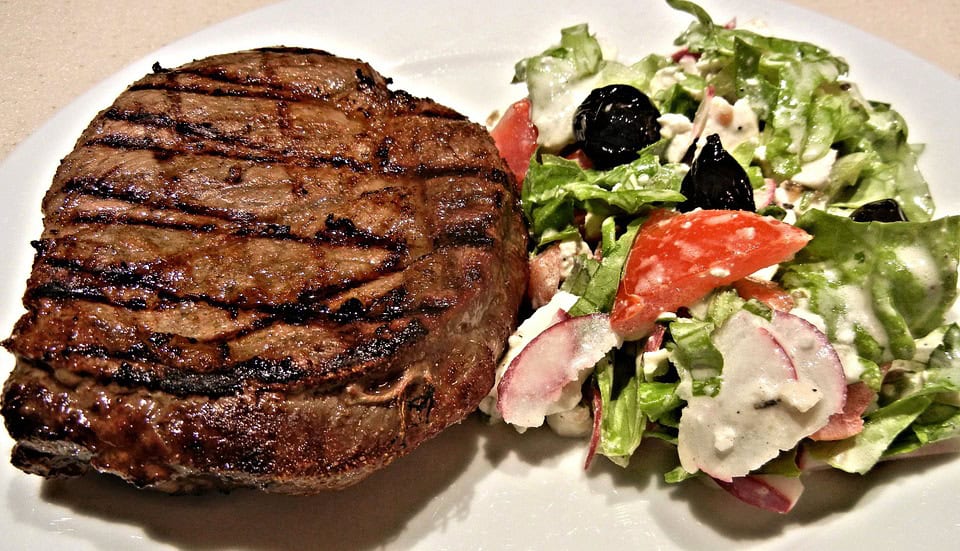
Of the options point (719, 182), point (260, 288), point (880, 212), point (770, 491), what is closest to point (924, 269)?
point (880, 212)

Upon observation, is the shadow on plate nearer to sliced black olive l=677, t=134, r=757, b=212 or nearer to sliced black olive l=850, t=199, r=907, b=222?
sliced black olive l=677, t=134, r=757, b=212

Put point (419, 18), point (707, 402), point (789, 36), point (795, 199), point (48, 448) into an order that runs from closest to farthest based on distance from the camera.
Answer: point (48, 448), point (707, 402), point (795, 199), point (789, 36), point (419, 18)

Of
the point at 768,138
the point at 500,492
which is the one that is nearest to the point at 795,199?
the point at 768,138

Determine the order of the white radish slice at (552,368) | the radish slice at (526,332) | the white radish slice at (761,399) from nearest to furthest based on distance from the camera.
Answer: the white radish slice at (761,399) < the white radish slice at (552,368) < the radish slice at (526,332)

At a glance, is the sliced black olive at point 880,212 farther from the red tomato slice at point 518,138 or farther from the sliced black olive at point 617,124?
the red tomato slice at point 518,138

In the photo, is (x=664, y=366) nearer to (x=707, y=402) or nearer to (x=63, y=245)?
(x=707, y=402)

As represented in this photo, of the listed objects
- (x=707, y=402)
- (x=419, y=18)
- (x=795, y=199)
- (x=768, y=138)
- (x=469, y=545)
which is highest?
(x=419, y=18)

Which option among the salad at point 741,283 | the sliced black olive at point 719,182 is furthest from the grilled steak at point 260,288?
the sliced black olive at point 719,182

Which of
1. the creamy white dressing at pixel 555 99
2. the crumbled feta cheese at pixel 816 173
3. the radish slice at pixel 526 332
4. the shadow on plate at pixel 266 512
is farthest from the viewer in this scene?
the creamy white dressing at pixel 555 99
